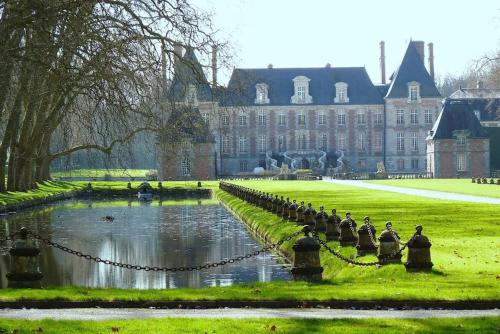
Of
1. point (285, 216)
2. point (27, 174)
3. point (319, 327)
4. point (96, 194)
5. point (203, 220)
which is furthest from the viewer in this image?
point (96, 194)

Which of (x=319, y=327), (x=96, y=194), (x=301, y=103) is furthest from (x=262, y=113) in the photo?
(x=319, y=327)

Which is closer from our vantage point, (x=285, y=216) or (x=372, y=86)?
(x=285, y=216)

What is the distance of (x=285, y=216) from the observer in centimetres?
2261

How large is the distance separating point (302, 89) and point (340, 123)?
14.9 feet

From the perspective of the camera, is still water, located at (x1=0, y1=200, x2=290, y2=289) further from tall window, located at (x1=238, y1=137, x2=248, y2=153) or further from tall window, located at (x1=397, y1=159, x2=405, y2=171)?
tall window, located at (x1=397, y1=159, x2=405, y2=171)

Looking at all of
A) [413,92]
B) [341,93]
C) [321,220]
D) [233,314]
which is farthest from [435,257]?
[341,93]

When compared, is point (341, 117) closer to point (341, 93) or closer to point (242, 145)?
point (341, 93)

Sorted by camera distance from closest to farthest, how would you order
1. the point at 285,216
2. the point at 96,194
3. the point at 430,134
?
1. the point at 285,216
2. the point at 96,194
3. the point at 430,134

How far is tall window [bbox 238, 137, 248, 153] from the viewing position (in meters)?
80.5

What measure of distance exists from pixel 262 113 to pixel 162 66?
56719 millimetres

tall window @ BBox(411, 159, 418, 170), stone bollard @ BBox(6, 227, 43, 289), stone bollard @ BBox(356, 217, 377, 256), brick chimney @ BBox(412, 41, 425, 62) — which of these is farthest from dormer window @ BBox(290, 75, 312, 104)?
stone bollard @ BBox(6, 227, 43, 289)

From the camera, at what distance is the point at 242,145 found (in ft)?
265

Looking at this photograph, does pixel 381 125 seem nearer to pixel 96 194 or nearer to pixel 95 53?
pixel 96 194

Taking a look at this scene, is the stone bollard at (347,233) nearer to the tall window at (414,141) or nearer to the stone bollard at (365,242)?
→ the stone bollard at (365,242)
